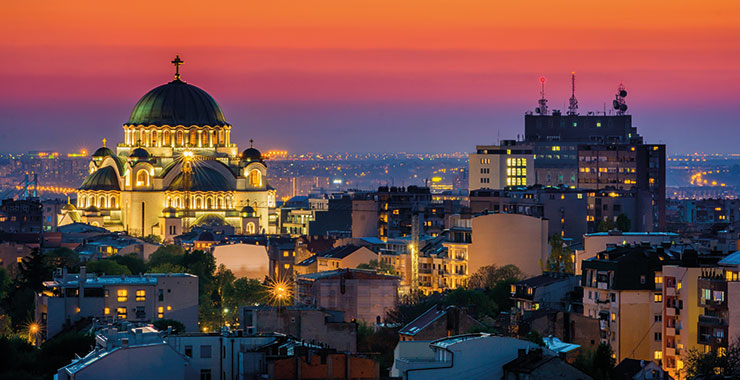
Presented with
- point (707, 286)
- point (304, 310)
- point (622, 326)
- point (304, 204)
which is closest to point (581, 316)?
point (622, 326)

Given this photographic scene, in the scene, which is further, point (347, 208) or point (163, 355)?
point (347, 208)

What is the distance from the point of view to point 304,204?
19312cm

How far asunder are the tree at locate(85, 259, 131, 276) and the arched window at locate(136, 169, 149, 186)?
52.6 meters

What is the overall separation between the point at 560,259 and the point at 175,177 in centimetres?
6621

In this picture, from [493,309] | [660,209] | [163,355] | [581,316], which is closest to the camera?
[163,355]

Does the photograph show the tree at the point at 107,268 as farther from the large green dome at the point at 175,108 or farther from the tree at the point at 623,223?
the large green dome at the point at 175,108

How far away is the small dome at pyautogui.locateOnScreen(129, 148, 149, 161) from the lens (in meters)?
156

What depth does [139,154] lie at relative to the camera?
15600 centimetres

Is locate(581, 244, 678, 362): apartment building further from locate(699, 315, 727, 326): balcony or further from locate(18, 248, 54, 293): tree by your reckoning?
locate(18, 248, 54, 293): tree

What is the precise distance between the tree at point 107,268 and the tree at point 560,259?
2074 centimetres

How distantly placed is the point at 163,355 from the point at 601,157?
356 feet

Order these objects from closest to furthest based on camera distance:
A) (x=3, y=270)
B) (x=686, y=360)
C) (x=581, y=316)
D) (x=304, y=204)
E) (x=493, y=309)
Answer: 1. (x=686, y=360)
2. (x=581, y=316)
3. (x=493, y=309)
4. (x=3, y=270)
5. (x=304, y=204)

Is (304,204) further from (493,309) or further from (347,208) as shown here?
(493,309)

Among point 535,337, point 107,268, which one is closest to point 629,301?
point 535,337
